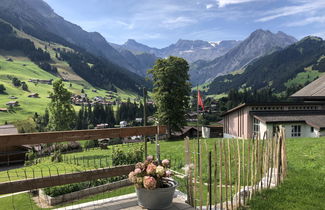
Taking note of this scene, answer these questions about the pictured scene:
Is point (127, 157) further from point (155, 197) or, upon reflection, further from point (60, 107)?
point (60, 107)

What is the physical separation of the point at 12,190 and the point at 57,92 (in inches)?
1264

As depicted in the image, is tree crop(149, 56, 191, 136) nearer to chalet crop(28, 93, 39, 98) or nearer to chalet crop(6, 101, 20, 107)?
chalet crop(6, 101, 20, 107)

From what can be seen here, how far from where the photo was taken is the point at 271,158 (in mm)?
7504

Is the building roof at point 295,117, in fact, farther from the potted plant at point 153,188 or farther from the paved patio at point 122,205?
the potted plant at point 153,188

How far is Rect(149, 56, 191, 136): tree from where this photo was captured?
39.2m

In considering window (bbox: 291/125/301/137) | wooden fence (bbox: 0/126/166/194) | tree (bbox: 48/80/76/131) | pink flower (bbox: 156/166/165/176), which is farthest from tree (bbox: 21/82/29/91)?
pink flower (bbox: 156/166/165/176)

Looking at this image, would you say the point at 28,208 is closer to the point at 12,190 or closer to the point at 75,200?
the point at 75,200

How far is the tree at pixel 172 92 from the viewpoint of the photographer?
3916 centimetres

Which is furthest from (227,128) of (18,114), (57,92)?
(18,114)

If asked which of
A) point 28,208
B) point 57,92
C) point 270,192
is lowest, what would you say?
point 28,208

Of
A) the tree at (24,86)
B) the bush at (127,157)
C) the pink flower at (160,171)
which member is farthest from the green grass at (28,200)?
the tree at (24,86)

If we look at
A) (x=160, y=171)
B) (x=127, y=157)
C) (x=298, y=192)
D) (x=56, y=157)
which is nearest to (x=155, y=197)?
(x=160, y=171)

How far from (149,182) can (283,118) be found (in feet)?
116

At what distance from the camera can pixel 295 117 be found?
36750 millimetres
